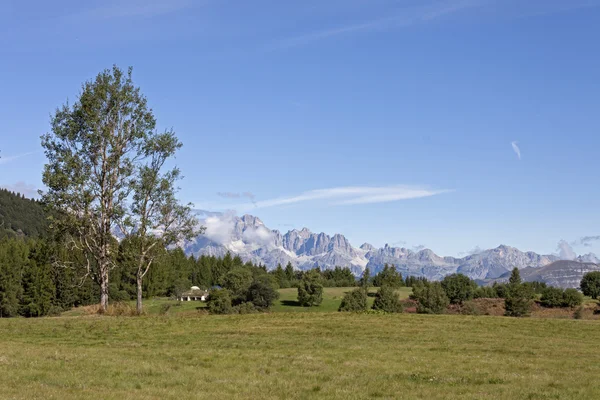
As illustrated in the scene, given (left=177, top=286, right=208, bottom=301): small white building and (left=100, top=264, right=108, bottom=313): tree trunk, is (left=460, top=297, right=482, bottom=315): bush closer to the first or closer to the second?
(left=100, top=264, right=108, bottom=313): tree trunk

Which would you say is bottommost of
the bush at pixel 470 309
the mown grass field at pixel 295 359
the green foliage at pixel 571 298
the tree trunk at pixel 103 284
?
the bush at pixel 470 309

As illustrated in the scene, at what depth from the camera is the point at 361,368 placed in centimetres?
2317

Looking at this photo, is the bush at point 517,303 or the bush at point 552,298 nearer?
the bush at point 517,303

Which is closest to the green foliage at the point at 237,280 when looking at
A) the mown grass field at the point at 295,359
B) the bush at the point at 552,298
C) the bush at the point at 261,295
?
the bush at the point at 261,295

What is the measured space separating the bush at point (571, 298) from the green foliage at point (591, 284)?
4349 cm

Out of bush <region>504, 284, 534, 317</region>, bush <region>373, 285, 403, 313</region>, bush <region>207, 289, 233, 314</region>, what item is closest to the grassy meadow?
bush <region>504, 284, 534, 317</region>

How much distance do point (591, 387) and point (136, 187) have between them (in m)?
39.1

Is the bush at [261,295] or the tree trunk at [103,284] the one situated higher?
the tree trunk at [103,284]

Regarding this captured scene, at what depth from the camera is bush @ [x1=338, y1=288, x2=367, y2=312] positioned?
417ft

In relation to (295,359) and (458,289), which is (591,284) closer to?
(458,289)

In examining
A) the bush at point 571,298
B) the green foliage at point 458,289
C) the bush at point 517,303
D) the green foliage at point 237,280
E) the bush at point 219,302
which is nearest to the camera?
the bush at point 517,303

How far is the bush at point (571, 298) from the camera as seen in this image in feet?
400

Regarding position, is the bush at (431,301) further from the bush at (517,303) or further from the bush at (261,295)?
the bush at (261,295)

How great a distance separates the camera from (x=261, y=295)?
13662cm
